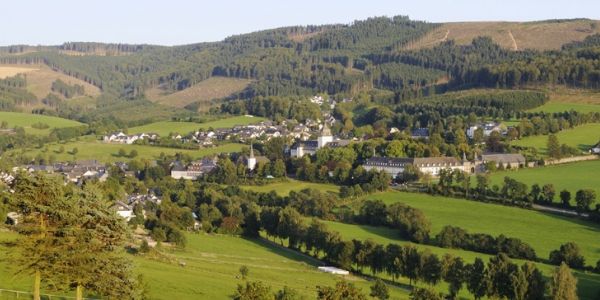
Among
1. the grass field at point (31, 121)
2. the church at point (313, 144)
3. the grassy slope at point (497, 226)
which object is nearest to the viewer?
the grassy slope at point (497, 226)

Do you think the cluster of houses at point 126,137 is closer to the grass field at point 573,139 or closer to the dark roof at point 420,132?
the dark roof at point 420,132

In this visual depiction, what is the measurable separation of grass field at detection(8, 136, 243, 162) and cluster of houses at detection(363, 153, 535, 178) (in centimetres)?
2666

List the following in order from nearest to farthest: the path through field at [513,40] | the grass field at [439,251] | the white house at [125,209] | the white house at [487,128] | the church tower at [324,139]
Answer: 1. the grass field at [439,251]
2. the white house at [125,209]
3. the white house at [487,128]
4. the church tower at [324,139]
5. the path through field at [513,40]

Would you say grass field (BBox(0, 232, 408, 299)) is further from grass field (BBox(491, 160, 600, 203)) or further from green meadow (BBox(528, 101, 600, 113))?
green meadow (BBox(528, 101, 600, 113))

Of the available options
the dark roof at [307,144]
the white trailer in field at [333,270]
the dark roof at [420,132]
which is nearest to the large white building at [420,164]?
the dark roof at [307,144]

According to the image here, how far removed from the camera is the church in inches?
3770

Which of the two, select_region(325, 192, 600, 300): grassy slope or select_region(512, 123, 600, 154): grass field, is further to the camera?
select_region(512, 123, 600, 154): grass field

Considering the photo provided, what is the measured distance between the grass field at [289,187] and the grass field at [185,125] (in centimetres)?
4093

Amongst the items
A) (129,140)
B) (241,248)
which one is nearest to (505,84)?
(129,140)

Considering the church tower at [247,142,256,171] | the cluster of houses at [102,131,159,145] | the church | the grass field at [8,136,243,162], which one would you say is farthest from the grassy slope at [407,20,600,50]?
the church tower at [247,142,256,171]

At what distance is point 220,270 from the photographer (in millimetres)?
42594

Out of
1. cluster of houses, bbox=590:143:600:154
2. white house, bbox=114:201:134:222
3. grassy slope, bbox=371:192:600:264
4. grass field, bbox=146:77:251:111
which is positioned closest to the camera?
grassy slope, bbox=371:192:600:264

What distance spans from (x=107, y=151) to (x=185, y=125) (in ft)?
77.8

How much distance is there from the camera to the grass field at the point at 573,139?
8731cm
